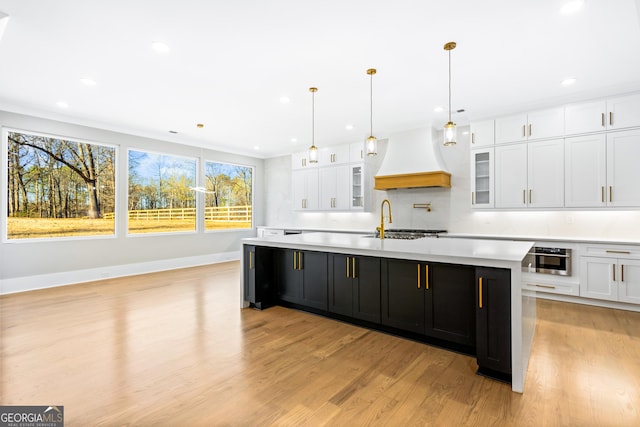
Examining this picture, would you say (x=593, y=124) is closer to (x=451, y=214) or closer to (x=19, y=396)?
(x=451, y=214)

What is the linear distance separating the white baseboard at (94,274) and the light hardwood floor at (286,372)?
1.30 m

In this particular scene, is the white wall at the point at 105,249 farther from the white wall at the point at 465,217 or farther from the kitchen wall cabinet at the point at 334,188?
the white wall at the point at 465,217

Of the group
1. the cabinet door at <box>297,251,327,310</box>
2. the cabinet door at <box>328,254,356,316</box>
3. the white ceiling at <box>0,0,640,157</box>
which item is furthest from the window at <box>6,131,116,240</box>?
the cabinet door at <box>328,254,356,316</box>

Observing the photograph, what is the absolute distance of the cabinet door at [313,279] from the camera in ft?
11.0

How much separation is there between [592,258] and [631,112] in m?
1.86

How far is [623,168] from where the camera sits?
12.8ft

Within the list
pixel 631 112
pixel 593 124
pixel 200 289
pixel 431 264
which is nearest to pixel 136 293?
pixel 200 289

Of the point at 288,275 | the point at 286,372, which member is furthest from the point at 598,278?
the point at 286,372

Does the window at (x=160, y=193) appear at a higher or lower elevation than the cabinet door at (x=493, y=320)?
higher

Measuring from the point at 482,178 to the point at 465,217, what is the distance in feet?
2.43

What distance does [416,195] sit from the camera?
5832 millimetres

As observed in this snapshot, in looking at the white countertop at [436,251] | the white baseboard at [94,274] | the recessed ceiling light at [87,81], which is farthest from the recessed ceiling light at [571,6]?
the white baseboard at [94,274]

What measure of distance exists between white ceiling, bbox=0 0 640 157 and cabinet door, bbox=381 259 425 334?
205 cm

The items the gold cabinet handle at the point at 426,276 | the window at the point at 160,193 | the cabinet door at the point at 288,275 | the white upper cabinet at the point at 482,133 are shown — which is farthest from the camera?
the window at the point at 160,193
